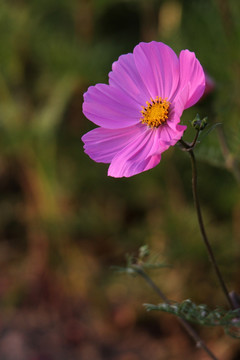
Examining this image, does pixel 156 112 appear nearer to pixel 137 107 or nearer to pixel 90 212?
pixel 137 107

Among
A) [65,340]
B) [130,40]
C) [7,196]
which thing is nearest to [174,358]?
[65,340]

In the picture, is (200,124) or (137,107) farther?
(137,107)

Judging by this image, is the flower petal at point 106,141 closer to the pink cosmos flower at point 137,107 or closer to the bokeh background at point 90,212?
the pink cosmos flower at point 137,107

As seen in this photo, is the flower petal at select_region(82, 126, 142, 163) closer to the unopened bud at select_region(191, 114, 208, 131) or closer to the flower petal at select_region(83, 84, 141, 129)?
the flower petal at select_region(83, 84, 141, 129)

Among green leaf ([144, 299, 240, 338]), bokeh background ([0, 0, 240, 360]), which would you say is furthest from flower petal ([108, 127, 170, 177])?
bokeh background ([0, 0, 240, 360])

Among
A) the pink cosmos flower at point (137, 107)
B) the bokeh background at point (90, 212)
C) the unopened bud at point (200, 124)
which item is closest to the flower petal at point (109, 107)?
the pink cosmos flower at point (137, 107)

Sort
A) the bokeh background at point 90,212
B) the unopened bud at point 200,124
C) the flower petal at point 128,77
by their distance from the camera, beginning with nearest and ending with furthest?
the unopened bud at point 200,124 → the flower petal at point 128,77 → the bokeh background at point 90,212

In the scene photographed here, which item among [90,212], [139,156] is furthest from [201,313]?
[90,212]
